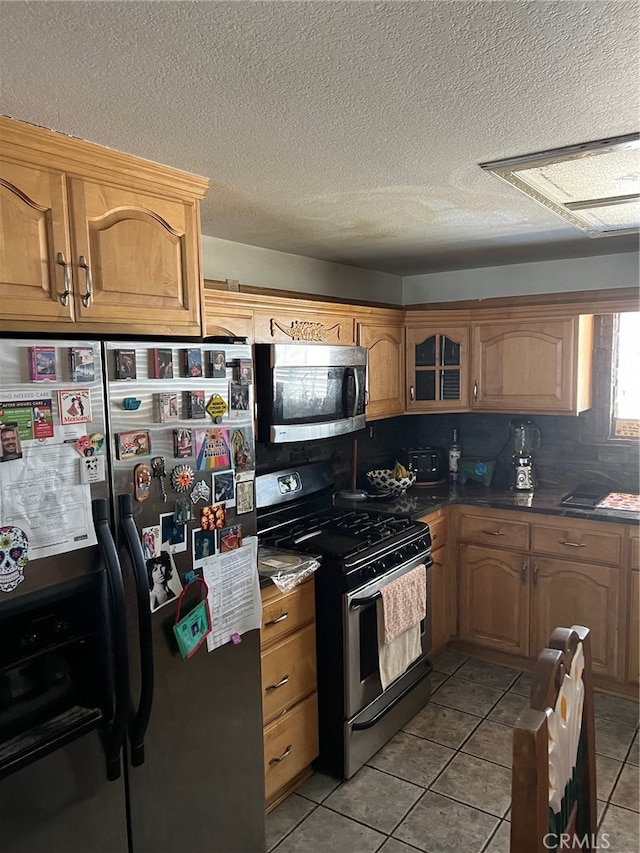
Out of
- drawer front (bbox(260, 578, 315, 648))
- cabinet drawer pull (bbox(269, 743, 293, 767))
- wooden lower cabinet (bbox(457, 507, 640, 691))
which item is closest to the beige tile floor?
cabinet drawer pull (bbox(269, 743, 293, 767))

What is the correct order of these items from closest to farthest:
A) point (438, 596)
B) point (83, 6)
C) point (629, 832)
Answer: point (83, 6) → point (629, 832) → point (438, 596)

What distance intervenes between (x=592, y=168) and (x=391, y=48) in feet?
3.37

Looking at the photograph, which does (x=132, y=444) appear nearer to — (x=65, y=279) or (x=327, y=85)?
(x=65, y=279)

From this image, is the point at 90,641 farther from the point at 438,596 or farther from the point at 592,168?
the point at 438,596

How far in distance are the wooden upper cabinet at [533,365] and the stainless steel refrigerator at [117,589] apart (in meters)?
2.10

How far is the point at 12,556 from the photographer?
1396 millimetres

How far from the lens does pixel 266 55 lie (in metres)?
1.19

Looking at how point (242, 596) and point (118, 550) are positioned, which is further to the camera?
point (242, 596)

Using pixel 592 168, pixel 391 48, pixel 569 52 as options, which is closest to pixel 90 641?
pixel 391 48

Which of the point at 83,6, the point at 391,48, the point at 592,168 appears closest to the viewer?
the point at 83,6

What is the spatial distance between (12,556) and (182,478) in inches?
20.0

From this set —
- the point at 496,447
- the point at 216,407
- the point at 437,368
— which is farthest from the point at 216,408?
the point at 496,447

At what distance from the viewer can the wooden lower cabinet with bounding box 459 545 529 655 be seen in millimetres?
3316

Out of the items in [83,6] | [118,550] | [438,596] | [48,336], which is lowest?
[438,596]
